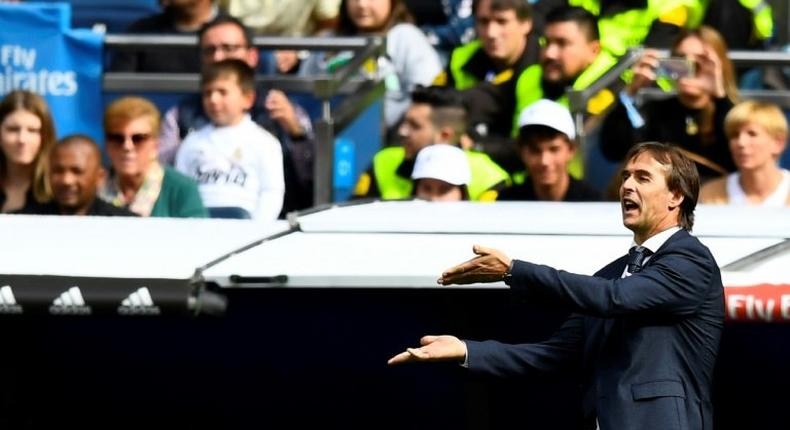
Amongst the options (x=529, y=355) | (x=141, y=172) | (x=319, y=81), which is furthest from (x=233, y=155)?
(x=529, y=355)

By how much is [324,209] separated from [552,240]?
1.03 meters

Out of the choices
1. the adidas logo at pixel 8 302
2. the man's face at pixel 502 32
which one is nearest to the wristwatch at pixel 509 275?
the adidas logo at pixel 8 302

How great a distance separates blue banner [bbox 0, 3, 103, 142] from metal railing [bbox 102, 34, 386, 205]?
99mm

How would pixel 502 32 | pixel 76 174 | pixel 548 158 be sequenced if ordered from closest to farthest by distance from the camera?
pixel 76 174 → pixel 548 158 → pixel 502 32

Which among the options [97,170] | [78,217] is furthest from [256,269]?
[97,170]

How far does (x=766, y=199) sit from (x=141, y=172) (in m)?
2.70

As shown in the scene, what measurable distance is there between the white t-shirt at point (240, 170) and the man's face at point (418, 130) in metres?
0.60

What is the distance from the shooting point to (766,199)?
24.8 feet

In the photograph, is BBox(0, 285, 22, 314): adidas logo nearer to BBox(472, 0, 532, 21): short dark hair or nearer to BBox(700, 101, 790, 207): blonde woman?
BBox(700, 101, 790, 207): blonde woman

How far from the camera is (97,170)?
24.1 ft

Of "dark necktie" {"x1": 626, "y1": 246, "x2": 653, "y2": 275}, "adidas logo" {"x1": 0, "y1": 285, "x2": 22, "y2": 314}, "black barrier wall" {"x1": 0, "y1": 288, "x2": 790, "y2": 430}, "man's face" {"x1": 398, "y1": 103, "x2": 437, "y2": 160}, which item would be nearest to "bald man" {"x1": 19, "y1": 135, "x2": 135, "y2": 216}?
"black barrier wall" {"x1": 0, "y1": 288, "x2": 790, "y2": 430}

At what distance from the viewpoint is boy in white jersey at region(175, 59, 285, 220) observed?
7902 mm

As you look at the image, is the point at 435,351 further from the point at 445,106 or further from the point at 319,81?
the point at 319,81

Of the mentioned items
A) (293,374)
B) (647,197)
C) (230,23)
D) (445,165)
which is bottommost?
(293,374)
